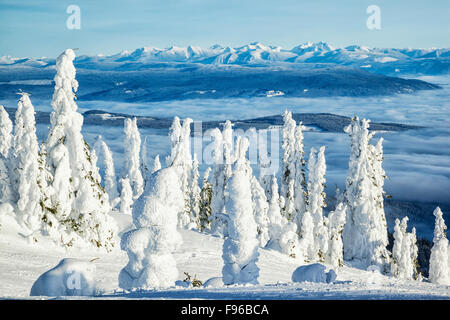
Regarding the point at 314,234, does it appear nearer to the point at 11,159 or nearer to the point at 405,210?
the point at 11,159

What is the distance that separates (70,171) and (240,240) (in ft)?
36.5

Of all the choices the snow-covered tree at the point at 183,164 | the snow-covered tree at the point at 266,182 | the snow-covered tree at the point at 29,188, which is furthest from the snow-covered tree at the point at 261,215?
the snow-covered tree at the point at 29,188

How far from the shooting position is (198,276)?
20578 mm

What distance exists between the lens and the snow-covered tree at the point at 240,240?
1605 cm

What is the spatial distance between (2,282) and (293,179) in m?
33.9

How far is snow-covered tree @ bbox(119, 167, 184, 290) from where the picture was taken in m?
12.7

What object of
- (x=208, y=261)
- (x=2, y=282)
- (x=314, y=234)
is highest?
(x=2, y=282)

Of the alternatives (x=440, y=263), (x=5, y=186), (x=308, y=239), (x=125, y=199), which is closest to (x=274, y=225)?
(x=308, y=239)

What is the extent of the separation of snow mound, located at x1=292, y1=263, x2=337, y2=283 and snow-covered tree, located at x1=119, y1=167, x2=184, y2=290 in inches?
157

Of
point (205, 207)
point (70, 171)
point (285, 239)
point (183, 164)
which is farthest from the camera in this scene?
point (183, 164)

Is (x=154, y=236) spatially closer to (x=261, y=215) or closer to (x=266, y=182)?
(x=261, y=215)

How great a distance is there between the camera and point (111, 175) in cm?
5688
